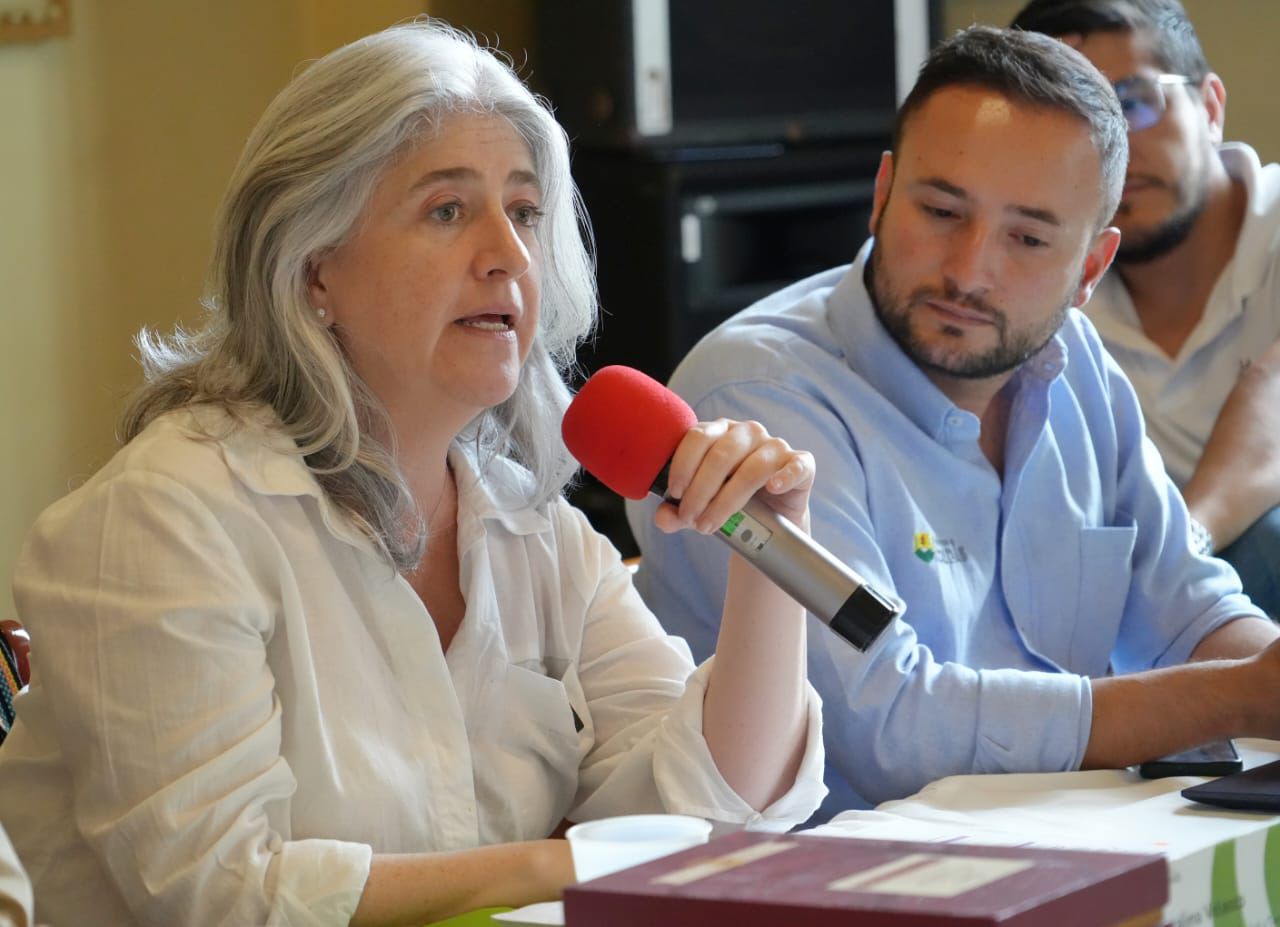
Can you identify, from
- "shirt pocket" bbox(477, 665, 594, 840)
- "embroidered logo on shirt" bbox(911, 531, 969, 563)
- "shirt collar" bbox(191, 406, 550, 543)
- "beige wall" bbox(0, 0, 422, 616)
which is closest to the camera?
"shirt collar" bbox(191, 406, 550, 543)

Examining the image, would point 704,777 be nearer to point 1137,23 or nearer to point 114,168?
point 1137,23

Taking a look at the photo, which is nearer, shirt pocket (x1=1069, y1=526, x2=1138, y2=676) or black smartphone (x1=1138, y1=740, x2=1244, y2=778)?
black smartphone (x1=1138, y1=740, x2=1244, y2=778)

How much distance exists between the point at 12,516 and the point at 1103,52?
7.48 feet

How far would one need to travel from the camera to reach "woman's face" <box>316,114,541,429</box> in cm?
140

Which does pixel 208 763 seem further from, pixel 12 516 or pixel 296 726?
pixel 12 516

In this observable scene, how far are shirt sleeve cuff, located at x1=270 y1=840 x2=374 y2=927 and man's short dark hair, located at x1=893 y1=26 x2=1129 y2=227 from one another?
1.01 meters

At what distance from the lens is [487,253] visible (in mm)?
1403

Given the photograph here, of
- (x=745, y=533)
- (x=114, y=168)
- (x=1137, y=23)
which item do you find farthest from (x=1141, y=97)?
(x=114, y=168)

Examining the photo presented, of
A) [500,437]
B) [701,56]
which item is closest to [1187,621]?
[500,437]

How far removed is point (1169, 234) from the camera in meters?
2.52

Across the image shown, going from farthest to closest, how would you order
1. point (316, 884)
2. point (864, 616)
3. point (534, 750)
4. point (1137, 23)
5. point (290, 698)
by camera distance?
point (1137, 23), point (534, 750), point (290, 698), point (316, 884), point (864, 616)

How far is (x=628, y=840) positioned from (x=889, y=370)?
37.1 inches

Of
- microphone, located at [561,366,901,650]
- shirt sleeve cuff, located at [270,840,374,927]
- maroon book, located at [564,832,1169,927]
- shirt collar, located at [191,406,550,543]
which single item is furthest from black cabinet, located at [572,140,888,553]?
maroon book, located at [564,832,1169,927]

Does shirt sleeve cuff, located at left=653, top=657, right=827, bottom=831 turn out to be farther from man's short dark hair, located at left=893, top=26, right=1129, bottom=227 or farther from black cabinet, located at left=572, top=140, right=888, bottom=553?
black cabinet, located at left=572, top=140, right=888, bottom=553
